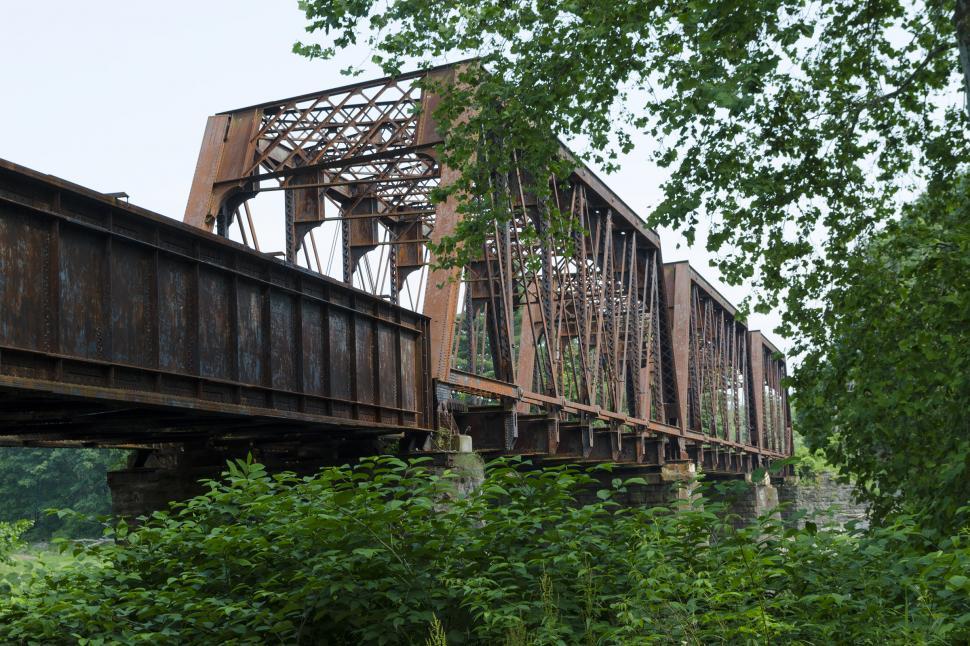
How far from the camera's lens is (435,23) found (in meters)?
13.0

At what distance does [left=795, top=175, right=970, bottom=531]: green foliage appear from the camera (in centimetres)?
982

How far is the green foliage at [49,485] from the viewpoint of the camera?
76.8 metres

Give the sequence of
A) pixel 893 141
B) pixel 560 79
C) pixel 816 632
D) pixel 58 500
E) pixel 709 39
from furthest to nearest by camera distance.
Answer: pixel 58 500 → pixel 893 141 → pixel 560 79 → pixel 709 39 → pixel 816 632

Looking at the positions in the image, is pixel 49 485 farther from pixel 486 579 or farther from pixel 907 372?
pixel 486 579

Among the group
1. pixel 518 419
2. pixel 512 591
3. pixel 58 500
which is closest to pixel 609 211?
pixel 518 419

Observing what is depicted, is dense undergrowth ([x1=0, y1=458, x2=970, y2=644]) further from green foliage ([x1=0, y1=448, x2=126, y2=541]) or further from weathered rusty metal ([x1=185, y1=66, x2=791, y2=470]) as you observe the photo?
green foliage ([x1=0, y1=448, x2=126, y2=541])

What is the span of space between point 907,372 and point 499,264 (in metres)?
Result: 11.4

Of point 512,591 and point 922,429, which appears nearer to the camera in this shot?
point 512,591

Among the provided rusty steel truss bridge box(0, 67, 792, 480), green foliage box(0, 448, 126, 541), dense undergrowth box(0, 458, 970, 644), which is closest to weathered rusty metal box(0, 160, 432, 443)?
rusty steel truss bridge box(0, 67, 792, 480)

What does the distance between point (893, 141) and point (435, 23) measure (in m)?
6.18

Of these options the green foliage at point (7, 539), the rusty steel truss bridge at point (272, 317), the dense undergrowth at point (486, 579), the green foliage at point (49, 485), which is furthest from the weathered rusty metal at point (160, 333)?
the green foliage at point (49, 485)

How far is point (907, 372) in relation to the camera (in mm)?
10758

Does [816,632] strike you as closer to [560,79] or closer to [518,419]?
[560,79]

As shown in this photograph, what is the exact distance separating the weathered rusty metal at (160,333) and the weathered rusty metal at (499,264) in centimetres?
205
